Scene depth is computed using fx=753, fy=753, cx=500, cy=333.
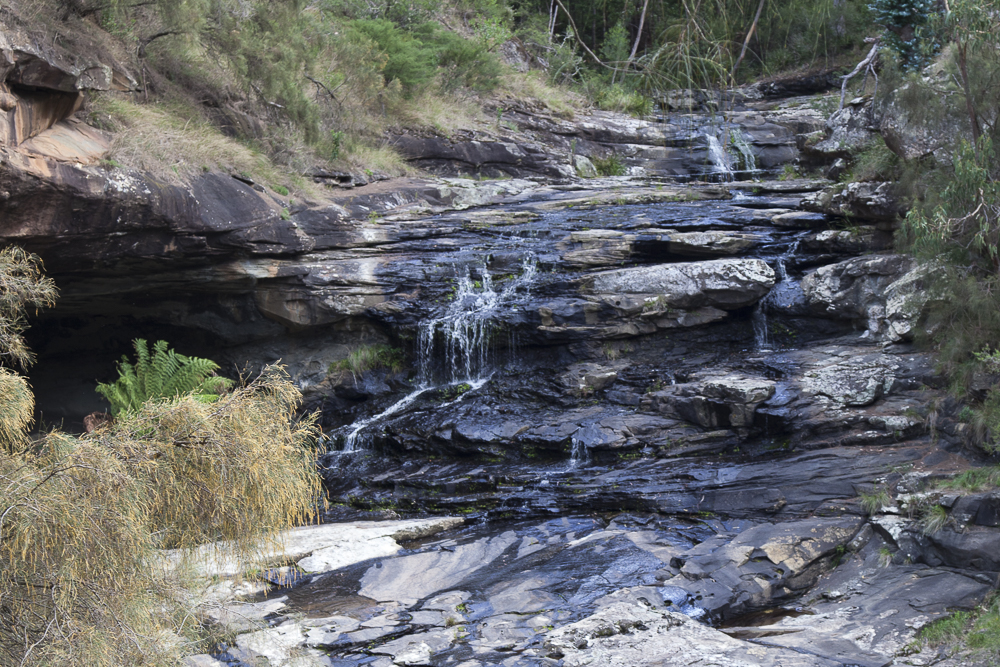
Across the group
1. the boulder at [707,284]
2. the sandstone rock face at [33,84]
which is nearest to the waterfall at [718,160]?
the boulder at [707,284]

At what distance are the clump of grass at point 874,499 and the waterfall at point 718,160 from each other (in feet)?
34.5

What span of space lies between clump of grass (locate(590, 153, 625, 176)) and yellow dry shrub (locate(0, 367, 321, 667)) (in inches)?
557

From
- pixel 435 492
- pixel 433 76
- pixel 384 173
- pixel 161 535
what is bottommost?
pixel 435 492

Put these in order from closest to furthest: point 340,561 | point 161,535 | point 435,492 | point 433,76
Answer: point 161,535, point 340,561, point 435,492, point 433,76

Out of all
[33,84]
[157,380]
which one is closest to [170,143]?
[33,84]

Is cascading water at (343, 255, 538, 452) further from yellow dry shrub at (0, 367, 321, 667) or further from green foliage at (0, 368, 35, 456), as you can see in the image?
yellow dry shrub at (0, 367, 321, 667)

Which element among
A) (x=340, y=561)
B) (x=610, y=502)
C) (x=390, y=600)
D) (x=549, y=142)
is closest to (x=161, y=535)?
(x=390, y=600)

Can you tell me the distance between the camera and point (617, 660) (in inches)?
206

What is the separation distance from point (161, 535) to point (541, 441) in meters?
5.84

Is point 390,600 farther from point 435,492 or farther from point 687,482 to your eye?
point 687,482

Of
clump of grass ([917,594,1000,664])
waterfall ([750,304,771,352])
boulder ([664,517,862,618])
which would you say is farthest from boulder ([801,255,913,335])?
clump of grass ([917,594,1000,664])

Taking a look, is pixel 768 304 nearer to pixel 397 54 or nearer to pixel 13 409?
pixel 13 409

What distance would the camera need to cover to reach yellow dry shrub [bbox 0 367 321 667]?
3.54 meters

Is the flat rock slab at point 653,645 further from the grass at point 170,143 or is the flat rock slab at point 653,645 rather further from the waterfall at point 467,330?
the grass at point 170,143
